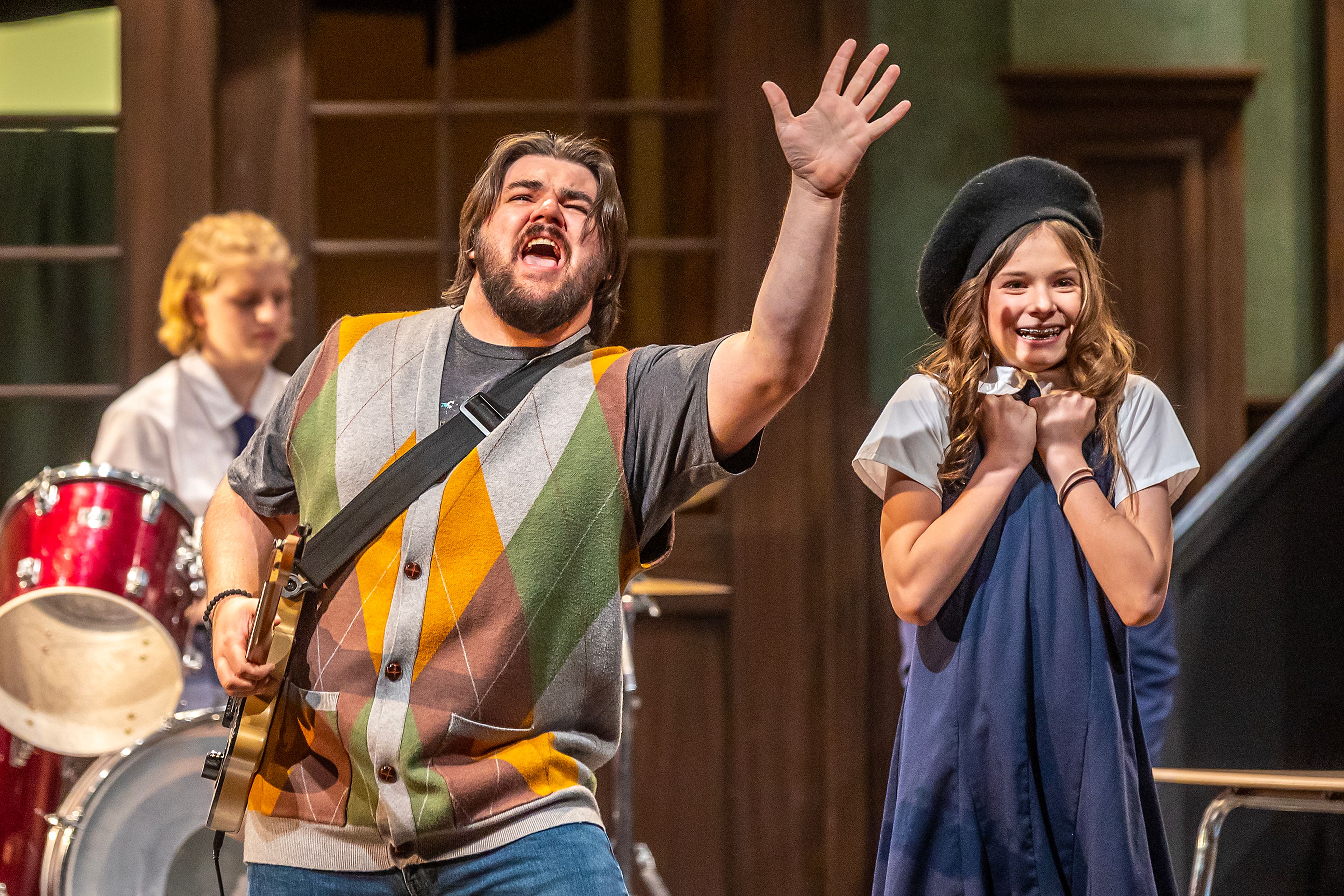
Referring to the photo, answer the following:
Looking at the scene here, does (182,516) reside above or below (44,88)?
below

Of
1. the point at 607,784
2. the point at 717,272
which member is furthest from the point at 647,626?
the point at 717,272

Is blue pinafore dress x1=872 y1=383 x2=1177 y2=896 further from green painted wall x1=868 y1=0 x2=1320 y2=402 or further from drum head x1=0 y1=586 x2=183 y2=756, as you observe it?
green painted wall x1=868 y1=0 x2=1320 y2=402

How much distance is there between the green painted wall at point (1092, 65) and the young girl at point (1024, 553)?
7.44 feet

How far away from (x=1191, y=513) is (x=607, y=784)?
192cm

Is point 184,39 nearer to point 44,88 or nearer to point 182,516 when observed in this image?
point 44,88

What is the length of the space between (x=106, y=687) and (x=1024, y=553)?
2.15 metres

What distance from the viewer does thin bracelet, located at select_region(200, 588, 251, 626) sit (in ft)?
6.16

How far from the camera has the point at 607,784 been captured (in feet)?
13.8

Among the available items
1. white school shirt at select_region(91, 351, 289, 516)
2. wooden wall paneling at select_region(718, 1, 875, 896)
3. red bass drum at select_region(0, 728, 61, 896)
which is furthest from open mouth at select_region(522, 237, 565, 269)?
wooden wall paneling at select_region(718, 1, 875, 896)

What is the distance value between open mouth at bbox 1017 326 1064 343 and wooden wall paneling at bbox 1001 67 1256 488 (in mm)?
2498

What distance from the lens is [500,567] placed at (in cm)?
175

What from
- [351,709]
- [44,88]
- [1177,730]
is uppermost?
[44,88]

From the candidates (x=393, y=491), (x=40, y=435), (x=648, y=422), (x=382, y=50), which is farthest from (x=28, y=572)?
(x=382, y=50)

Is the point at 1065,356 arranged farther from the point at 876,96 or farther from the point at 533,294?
the point at 533,294
